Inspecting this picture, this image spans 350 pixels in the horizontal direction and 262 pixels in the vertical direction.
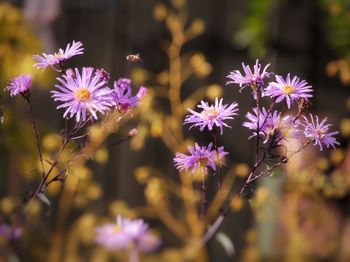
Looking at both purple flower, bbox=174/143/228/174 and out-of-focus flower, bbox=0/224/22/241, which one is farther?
out-of-focus flower, bbox=0/224/22/241

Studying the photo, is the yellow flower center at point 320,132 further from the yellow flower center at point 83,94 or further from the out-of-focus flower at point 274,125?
the yellow flower center at point 83,94

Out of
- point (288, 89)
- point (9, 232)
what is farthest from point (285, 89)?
point (9, 232)

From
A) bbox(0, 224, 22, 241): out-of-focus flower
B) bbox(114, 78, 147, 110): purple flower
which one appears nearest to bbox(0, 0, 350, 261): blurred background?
bbox(0, 224, 22, 241): out-of-focus flower

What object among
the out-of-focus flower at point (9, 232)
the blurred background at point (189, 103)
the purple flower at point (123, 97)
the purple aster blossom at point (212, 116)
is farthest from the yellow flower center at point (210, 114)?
the blurred background at point (189, 103)

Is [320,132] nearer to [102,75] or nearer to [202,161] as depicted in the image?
[202,161]

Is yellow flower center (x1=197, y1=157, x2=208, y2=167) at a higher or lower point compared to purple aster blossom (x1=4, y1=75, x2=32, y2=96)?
lower

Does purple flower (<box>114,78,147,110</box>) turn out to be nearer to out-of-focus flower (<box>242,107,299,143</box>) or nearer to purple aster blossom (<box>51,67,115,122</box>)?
purple aster blossom (<box>51,67,115,122</box>)
